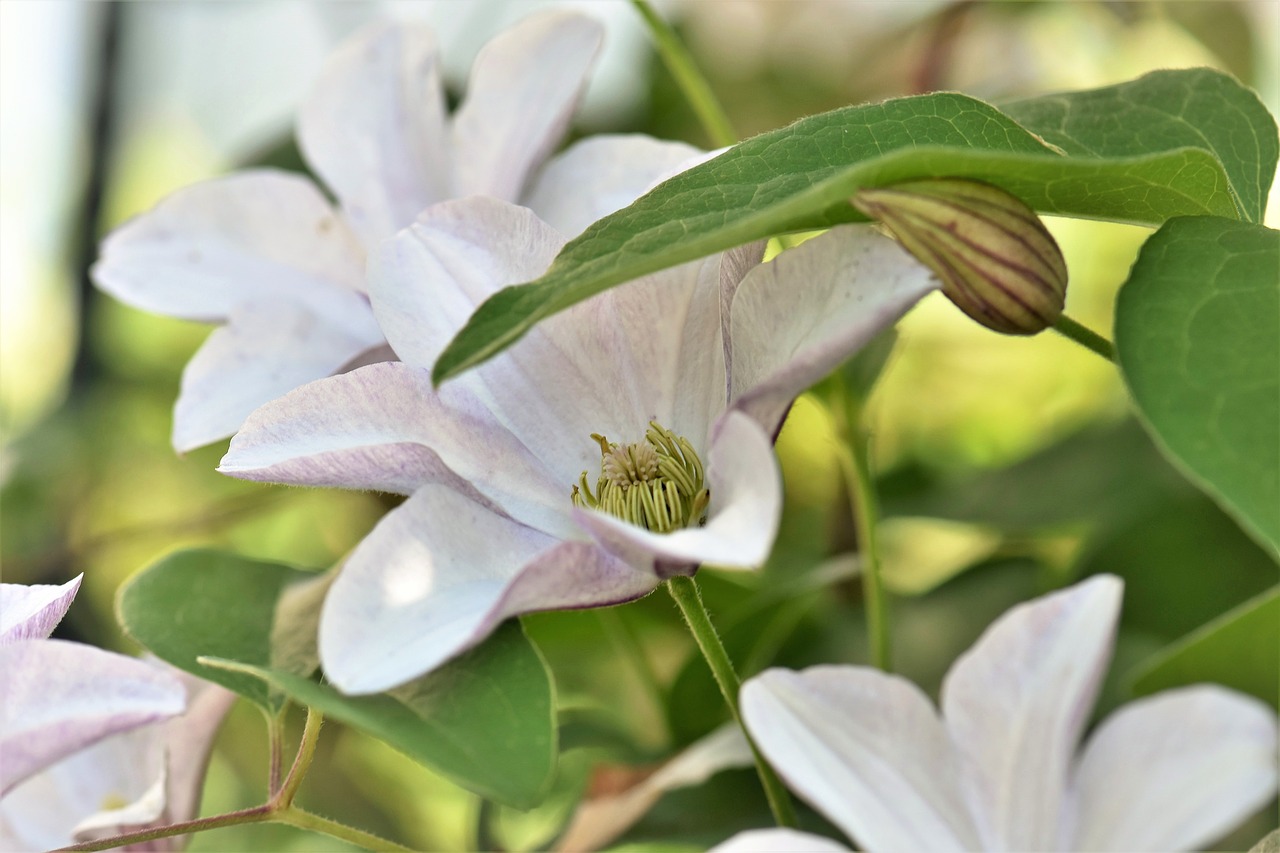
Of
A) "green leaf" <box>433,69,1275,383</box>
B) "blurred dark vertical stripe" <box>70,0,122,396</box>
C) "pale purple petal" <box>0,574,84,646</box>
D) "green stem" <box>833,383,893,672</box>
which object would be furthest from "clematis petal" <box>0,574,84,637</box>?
"blurred dark vertical stripe" <box>70,0,122,396</box>

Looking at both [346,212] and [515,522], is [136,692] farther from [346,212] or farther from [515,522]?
[346,212]

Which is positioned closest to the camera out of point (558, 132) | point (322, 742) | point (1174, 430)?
point (1174, 430)

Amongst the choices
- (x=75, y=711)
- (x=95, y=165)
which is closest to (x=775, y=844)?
(x=75, y=711)

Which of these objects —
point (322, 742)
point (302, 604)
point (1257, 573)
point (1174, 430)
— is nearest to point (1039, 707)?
point (1174, 430)

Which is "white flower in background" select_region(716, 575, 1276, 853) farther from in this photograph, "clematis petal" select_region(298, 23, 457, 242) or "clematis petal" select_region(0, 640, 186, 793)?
"clematis petal" select_region(298, 23, 457, 242)

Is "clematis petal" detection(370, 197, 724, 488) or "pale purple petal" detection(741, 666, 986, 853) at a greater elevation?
"clematis petal" detection(370, 197, 724, 488)

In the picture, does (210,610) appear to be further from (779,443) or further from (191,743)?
(779,443)

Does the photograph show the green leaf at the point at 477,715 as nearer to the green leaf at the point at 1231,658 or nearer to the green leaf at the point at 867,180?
the green leaf at the point at 867,180
